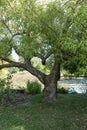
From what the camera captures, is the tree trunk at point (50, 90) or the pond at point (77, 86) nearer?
the tree trunk at point (50, 90)

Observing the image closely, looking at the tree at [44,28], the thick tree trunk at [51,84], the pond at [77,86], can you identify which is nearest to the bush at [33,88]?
Result: the pond at [77,86]

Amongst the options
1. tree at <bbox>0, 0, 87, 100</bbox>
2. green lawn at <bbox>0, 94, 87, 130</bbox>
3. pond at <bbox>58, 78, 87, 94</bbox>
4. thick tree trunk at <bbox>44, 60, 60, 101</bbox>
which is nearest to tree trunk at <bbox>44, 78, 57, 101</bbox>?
thick tree trunk at <bbox>44, 60, 60, 101</bbox>

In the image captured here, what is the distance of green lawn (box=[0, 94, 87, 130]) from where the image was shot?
331 inches

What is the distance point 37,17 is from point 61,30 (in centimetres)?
81

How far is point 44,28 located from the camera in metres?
8.95

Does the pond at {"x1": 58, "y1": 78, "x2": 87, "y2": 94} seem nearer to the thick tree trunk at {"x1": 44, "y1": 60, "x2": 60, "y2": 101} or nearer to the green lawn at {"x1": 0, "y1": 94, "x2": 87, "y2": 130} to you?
the thick tree trunk at {"x1": 44, "y1": 60, "x2": 60, "y2": 101}

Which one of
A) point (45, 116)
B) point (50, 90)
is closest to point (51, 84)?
point (50, 90)

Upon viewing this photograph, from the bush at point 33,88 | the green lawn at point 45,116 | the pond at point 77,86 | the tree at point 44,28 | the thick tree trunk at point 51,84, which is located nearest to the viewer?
the tree at point 44,28

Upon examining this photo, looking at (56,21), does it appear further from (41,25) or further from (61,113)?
(61,113)

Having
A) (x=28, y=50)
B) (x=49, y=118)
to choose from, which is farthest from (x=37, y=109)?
(x=28, y=50)

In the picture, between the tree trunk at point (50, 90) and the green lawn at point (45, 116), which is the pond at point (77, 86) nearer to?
the tree trunk at point (50, 90)

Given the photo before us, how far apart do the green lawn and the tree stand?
182 cm

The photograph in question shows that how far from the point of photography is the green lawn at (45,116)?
840cm

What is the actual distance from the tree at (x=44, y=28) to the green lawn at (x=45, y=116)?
1.82 metres
